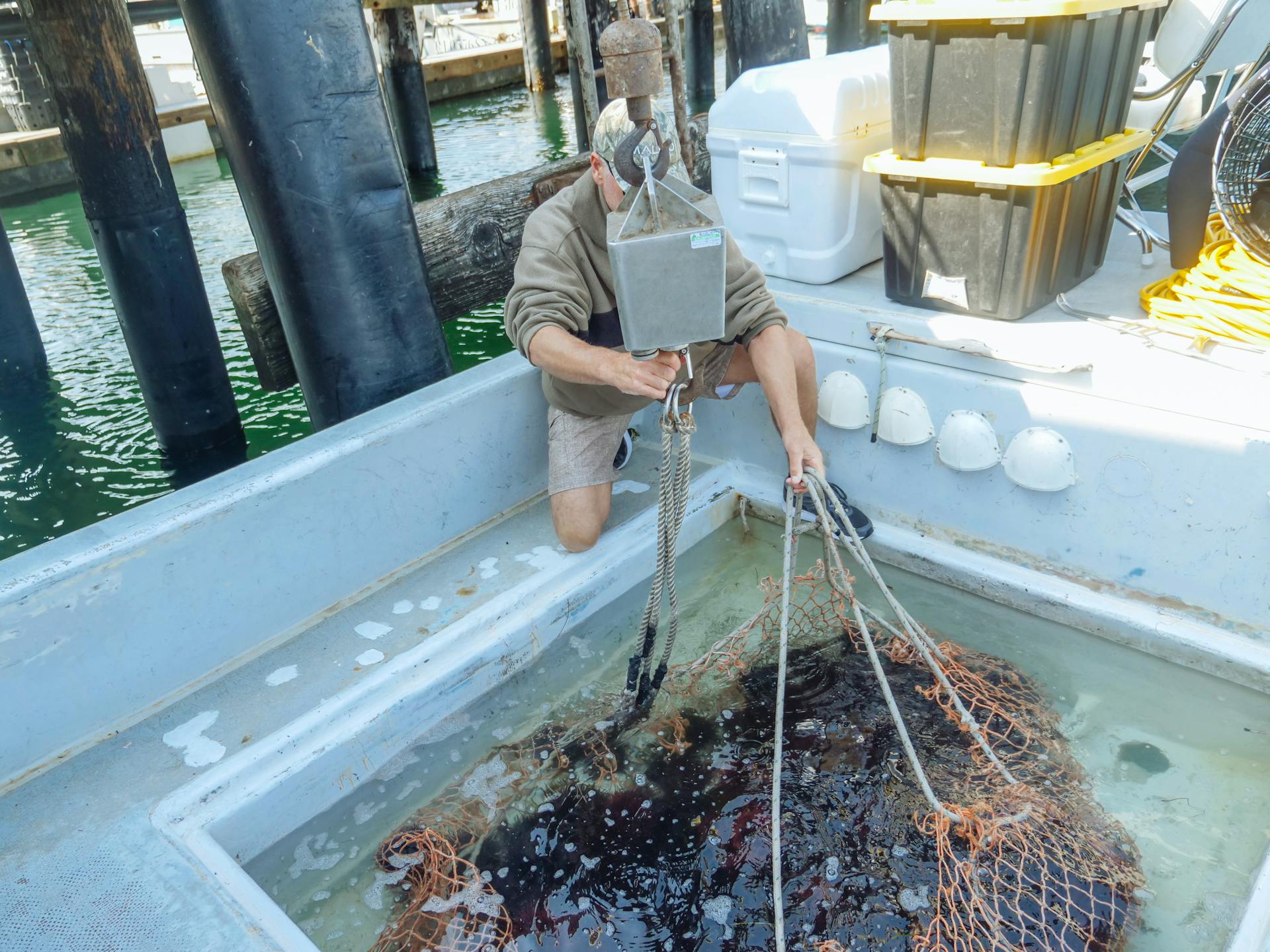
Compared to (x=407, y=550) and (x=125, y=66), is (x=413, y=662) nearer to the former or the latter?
(x=407, y=550)

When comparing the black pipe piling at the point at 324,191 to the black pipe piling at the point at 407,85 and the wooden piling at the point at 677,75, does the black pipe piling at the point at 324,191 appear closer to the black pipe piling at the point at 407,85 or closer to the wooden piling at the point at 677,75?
the wooden piling at the point at 677,75

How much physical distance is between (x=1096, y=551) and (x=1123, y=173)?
1.33m

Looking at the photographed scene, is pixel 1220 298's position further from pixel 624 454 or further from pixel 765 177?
pixel 624 454

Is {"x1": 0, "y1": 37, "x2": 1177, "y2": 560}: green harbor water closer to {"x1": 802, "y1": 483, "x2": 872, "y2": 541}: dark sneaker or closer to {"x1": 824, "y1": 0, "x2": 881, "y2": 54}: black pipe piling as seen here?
{"x1": 802, "y1": 483, "x2": 872, "y2": 541}: dark sneaker

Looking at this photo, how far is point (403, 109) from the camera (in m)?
11.9

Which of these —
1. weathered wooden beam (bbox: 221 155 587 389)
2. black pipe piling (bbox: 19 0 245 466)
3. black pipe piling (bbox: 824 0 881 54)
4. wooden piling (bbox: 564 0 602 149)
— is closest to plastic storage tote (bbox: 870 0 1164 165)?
weathered wooden beam (bbox: 221 155 587 389)

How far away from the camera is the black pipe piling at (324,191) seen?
8.32ft

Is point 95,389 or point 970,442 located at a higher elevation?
point 970,442

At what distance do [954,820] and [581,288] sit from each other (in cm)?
157

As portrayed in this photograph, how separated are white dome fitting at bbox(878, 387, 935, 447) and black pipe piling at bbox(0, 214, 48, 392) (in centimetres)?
519

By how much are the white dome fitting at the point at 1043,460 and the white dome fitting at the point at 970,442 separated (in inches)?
2.7

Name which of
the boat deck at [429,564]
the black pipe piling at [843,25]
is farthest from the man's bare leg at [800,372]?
the black pipe piling at [843,25]

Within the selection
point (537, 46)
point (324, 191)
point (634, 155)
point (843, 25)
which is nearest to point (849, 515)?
point (634, 155)

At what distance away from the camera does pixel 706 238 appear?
1.58m
